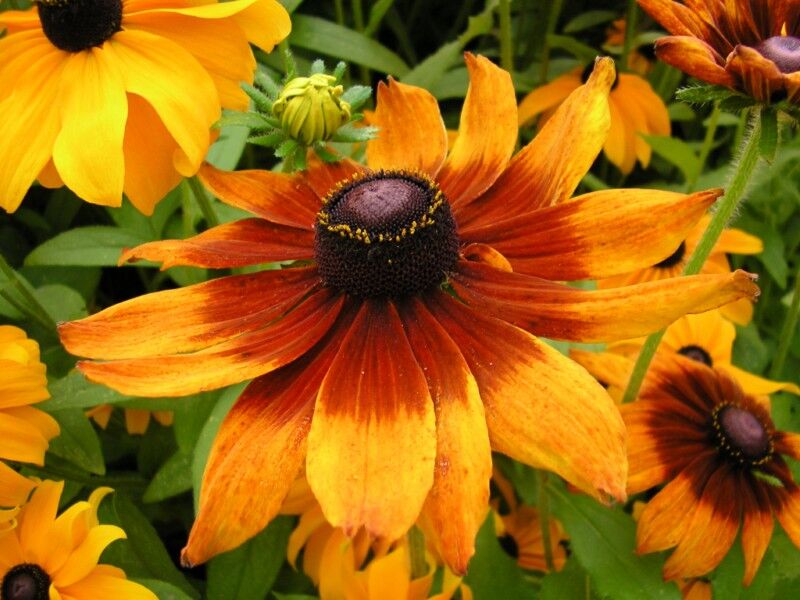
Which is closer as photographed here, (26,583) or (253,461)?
(253,461)

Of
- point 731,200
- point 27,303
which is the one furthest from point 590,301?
point 27,303

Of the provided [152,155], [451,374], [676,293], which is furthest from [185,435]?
[676,293]

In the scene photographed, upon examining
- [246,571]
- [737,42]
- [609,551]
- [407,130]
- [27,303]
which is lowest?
[246,571]

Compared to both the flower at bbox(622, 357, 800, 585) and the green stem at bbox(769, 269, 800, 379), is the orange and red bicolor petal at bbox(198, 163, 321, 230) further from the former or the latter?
the green stem at bbox(769, 269, 800, 379)

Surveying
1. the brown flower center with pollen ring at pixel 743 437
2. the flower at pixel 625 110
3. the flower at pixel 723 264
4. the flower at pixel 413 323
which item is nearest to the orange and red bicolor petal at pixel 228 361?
the flower at pixel 413 323

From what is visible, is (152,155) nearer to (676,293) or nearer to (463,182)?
(463,182)

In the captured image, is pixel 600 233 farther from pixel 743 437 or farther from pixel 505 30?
pixel 505 30

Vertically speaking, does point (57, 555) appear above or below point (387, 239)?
below
